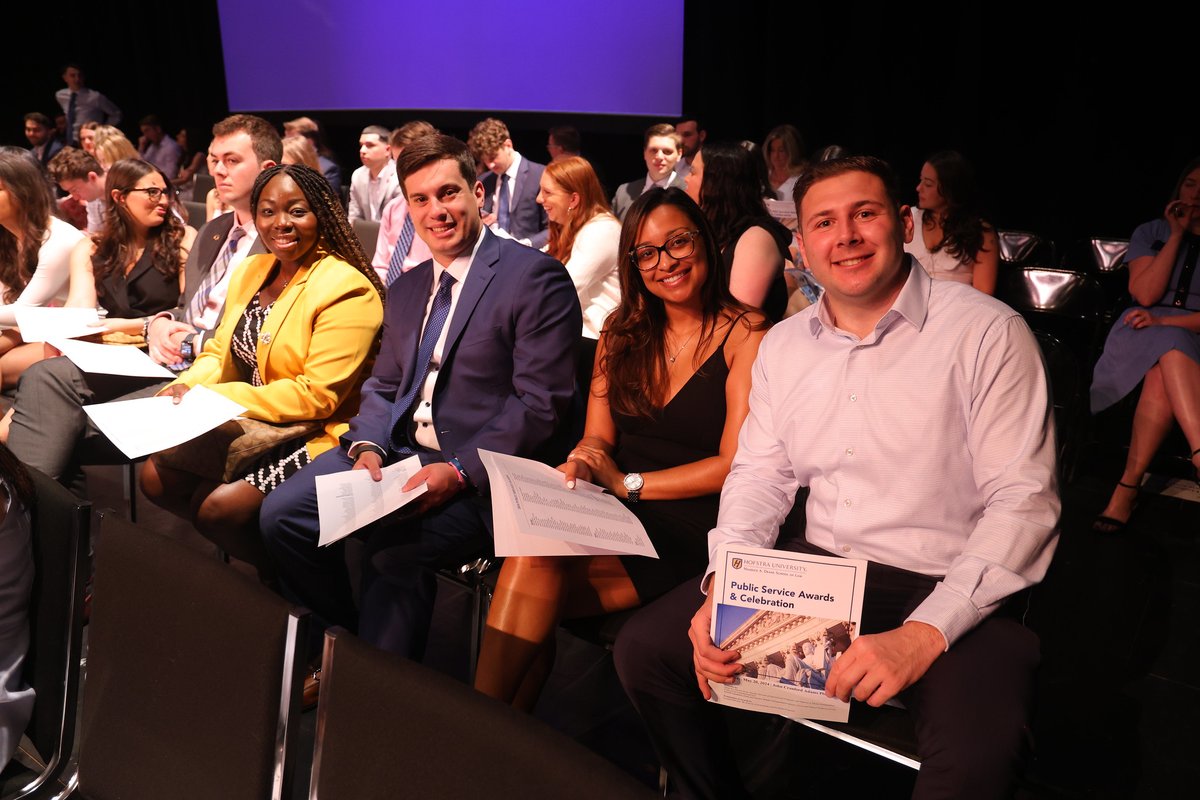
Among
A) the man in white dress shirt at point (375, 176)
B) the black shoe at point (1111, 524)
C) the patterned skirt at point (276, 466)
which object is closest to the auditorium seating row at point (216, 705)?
the patterned skirt at point (276, 466)

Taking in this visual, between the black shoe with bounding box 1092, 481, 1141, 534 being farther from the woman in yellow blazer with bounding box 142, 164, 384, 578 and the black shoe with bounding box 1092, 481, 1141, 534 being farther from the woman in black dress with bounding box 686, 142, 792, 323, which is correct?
the woman in yellow blazer with bounding box 142, 164, 384, 578

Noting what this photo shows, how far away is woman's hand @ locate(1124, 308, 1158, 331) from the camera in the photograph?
3.84 meters

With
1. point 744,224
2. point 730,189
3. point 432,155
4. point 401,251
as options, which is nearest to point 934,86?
point 730,189

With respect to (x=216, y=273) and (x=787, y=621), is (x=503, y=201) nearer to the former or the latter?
(x=216, y=273)

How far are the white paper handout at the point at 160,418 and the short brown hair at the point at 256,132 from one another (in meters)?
1.30

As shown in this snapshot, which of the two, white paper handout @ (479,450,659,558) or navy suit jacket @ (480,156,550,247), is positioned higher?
navy suit jacket @ (480,156,550,247)

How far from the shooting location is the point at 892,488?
1.81 meters

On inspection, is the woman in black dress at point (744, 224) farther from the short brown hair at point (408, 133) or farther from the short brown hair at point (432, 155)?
the short brown hair at point (408, 133)

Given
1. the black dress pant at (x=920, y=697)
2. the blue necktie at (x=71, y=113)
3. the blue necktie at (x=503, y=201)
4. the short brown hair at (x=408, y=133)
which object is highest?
the blue necktie at (x=71, y=113)

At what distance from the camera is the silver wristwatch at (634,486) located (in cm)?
227

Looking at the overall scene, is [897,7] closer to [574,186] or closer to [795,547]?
[574,186]

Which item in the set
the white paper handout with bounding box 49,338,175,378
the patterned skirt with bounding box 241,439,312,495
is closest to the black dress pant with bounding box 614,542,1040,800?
the patterned skirt with bounding box 241,439,312,495

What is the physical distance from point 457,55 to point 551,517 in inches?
313

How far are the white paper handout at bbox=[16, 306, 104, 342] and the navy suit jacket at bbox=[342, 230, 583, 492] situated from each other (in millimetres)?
1419
